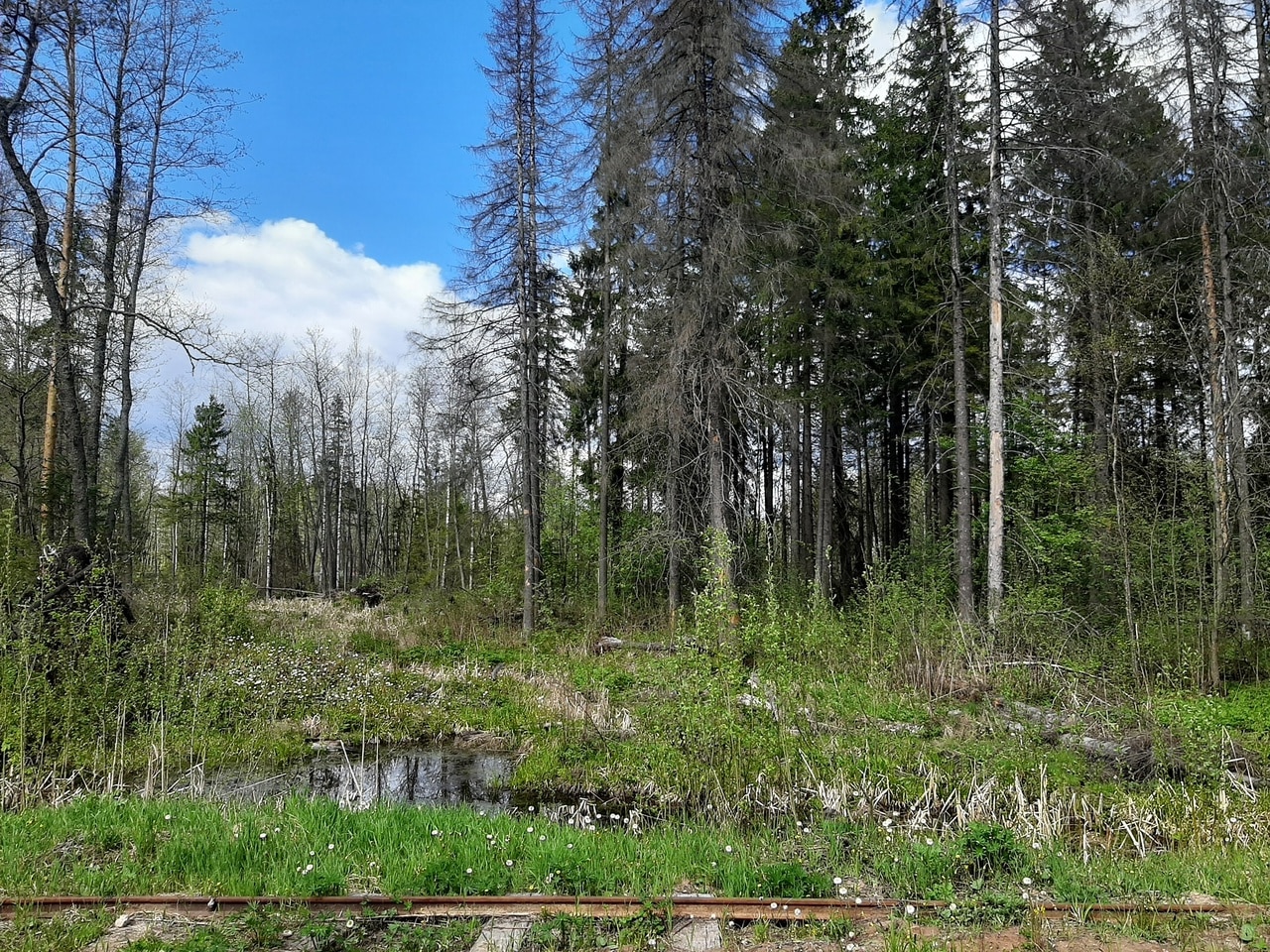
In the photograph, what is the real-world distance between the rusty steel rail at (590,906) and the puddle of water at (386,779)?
237cm

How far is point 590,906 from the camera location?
11.3 ft

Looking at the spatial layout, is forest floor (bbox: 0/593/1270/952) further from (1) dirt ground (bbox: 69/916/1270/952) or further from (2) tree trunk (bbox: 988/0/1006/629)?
Answer: (2) tree trunk (bbox: 988/0/1006/629)

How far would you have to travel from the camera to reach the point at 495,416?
1535 cm

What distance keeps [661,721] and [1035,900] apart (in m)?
3.43

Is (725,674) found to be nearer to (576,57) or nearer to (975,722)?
(975,722)

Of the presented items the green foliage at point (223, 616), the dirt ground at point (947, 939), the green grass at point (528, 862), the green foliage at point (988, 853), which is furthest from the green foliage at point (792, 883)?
the green foliage at point (223, 616)

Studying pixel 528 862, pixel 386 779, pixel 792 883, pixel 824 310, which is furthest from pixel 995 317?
pixel 386 779

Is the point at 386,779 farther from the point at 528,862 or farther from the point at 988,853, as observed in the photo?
the point at 988,853

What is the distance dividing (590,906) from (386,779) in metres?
5.11

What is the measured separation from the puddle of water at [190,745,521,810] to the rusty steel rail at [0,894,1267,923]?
2366 millimetres

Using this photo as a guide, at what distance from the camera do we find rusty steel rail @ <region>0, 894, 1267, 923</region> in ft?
10.9

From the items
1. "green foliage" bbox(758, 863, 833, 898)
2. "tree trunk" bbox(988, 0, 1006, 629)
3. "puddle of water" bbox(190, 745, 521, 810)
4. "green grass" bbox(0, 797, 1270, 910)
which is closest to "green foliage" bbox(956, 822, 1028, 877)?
"green grass" bbox(0, 797, 1270, 910)

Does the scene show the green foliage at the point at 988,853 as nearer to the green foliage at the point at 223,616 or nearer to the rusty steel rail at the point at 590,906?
the rusty steel rail at the point at 590,906

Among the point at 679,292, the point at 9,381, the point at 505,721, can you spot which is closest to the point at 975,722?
the point at 505,721
